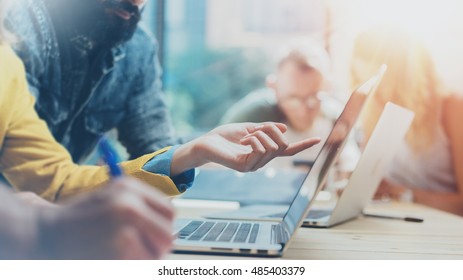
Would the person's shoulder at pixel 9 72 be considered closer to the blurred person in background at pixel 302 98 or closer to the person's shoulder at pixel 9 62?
the person's shoulder at pixel 9 62

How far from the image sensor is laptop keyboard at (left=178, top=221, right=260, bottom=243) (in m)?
0.73

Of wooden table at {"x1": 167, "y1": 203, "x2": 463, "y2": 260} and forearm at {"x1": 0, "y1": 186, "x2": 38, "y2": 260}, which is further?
wooden table at {"x1": 167, "y1": 203, "x2": 463, "y2": 260}

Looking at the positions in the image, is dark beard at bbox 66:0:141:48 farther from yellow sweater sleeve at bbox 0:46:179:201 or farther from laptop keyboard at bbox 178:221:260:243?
laptop keyboard at bbox 178:221:260:243

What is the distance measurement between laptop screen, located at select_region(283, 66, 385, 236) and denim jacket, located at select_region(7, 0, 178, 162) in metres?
0.48

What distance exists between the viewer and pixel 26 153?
1021 mm

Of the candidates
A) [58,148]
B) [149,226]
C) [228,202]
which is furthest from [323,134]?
[149,226]

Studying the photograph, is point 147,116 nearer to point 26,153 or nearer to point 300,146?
point 26,153

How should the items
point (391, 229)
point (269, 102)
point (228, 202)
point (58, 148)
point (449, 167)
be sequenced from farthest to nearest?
1. point (449, 167)
2. point (269, 102)
3. point (228, 202)
4. point (58, 148)
5. point (391, 229)

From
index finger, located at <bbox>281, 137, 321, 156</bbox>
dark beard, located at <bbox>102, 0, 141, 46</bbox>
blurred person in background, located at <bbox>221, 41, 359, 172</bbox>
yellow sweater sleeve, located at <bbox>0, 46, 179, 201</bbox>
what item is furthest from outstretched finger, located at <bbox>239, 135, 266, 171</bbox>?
blurred person in background, located at <bbox>221, 41, 359, 172</bbox>

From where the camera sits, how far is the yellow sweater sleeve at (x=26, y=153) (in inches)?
39.7

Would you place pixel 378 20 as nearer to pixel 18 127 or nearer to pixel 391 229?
pixel 391 229

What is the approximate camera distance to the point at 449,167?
1636 mm

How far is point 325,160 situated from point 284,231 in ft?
0.49

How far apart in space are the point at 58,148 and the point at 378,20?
1.00 meters
